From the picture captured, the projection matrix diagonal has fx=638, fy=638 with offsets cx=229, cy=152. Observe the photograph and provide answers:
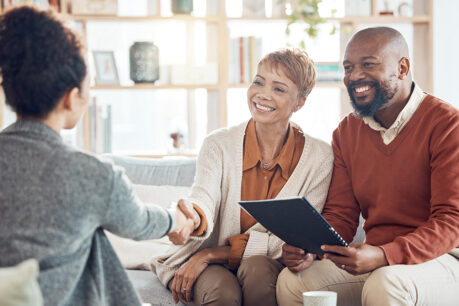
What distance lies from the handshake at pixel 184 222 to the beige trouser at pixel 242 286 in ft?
0.63

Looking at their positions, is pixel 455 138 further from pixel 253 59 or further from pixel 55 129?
pixel 253 59

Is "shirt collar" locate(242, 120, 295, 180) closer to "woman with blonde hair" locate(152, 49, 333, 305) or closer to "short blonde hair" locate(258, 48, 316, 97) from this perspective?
"woman with blonde hair" locate(152, 49, 333, 305)

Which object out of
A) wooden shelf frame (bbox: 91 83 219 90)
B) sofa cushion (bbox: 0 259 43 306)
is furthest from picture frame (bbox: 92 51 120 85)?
sofa cushion (bbox: 0 259 43 306)

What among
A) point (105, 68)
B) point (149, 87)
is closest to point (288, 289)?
point (149, 87)

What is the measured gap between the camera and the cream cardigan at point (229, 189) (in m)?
2.21

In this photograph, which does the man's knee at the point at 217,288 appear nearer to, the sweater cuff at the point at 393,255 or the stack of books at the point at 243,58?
the sweater cuff at the point at 393,255

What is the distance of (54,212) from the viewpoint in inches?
50.3

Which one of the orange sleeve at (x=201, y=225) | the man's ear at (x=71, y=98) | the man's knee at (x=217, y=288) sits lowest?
the man's knee at (x=217, y=288)

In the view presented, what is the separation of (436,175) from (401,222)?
0.20 meters

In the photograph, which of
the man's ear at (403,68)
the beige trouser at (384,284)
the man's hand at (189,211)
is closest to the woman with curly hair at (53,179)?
the man's hand at (189,211)

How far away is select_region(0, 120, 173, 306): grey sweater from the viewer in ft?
4.14

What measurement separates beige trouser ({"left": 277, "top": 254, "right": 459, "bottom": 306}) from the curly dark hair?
1.04m

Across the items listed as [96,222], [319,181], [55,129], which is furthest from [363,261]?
[55,129]

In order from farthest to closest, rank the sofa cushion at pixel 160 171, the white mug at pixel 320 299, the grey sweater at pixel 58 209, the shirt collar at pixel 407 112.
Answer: the sofa cushion at pixel 160 171
the shirt collar at pixel 407 112
the white mug at pixel 320 299
the grey sweater at pixel 58 209
